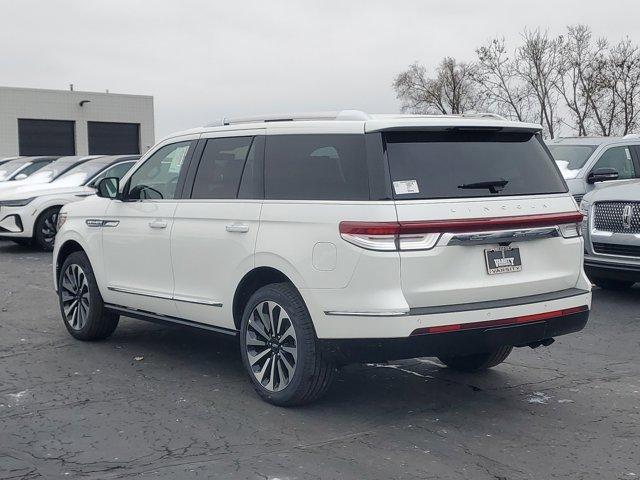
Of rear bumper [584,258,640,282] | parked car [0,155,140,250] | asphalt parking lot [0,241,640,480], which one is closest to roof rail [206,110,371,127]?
asphalt parking lot [0,241,640,480]

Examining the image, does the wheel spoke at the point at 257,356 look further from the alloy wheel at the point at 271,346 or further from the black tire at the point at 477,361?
the black tire at the point at 477,361

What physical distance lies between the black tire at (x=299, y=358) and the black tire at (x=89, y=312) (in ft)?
7.83

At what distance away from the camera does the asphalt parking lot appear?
4.72 metres

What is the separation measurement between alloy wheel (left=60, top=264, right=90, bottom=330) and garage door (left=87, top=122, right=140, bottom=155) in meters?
45.9

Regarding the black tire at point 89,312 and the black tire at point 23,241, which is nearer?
the black tire at point 89,312

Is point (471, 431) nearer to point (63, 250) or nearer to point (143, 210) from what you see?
point (143, 210)

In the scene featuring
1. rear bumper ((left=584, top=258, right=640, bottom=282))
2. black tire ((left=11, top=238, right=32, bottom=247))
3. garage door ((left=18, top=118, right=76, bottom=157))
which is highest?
garage door ((left=18, top=118, right=76, bottom=157))

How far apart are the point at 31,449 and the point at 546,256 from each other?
3283 millimetres

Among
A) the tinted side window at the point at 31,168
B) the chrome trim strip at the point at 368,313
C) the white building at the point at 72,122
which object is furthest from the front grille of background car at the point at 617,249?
the white building at the point at 72,122

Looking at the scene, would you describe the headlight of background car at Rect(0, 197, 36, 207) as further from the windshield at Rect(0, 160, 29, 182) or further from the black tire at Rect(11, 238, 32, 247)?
the windshield at Rect(0, 160, 29, 182)

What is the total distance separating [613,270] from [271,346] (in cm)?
547

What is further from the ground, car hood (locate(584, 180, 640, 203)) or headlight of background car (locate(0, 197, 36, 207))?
car hood (locate(584, 180, 640, 203))

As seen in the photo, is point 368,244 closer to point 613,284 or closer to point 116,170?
point 613,284

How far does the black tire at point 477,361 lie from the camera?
6.49 meters
